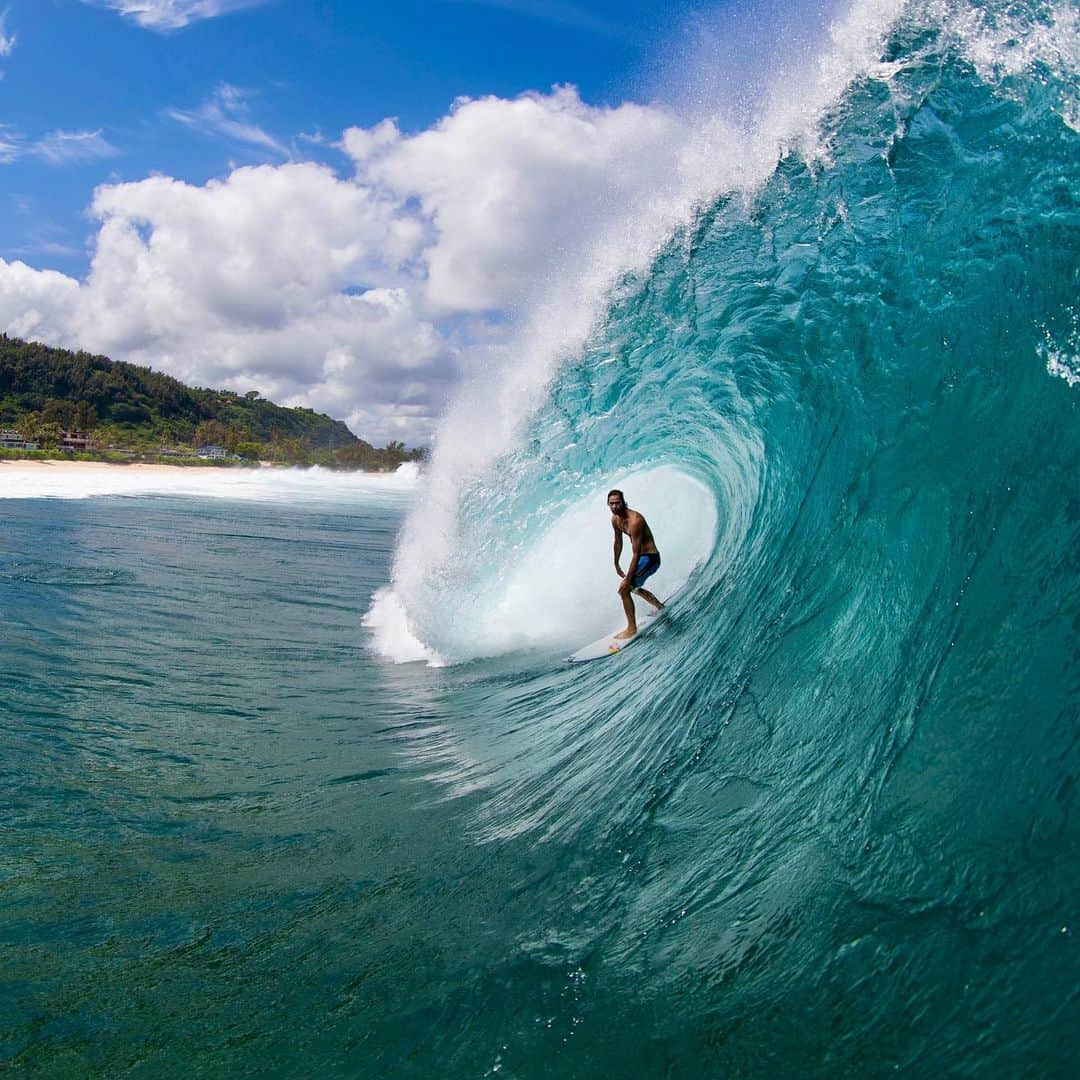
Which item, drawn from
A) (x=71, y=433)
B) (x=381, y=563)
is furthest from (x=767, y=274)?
(x=71, y=433)

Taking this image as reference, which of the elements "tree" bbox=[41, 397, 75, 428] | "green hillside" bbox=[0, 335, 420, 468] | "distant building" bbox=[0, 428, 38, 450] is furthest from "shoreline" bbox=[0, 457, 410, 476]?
"tree" bbox=[41, 397, 75, 428]

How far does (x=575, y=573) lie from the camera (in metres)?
12.2

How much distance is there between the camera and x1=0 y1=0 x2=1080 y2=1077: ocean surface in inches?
122

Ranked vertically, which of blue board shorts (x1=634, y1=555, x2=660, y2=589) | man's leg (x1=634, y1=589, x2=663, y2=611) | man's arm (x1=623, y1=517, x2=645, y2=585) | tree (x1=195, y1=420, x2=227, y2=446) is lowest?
man's leg (x1=634, y1=589, x2=663, y2=611)

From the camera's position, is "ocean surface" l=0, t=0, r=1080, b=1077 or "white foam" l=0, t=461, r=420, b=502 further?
"white foam" l=0, t=461, r=420, b=502

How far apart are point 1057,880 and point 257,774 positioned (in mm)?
4931

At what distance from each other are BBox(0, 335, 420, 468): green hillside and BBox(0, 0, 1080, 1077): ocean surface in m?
102

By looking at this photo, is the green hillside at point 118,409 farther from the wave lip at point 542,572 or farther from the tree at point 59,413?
the wave lip at point 542,572

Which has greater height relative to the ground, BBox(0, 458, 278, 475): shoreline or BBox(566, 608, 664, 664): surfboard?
BBox(566, 608, 664, 664): surfboard

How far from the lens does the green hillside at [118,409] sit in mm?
113688

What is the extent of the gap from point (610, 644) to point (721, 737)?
12.4 feet

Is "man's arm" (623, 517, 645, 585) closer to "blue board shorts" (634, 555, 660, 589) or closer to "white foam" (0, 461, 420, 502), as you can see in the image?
"blue board shorts" (634, 555, 660, 589)

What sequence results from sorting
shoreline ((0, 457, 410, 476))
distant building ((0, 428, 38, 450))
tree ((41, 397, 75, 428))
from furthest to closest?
tree ((41, 397, 75, 428))
distant building ((0, 428, 38, 450))
shoreline ((0, 457, 410, 476))

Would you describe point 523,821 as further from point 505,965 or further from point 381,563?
point 381,563
